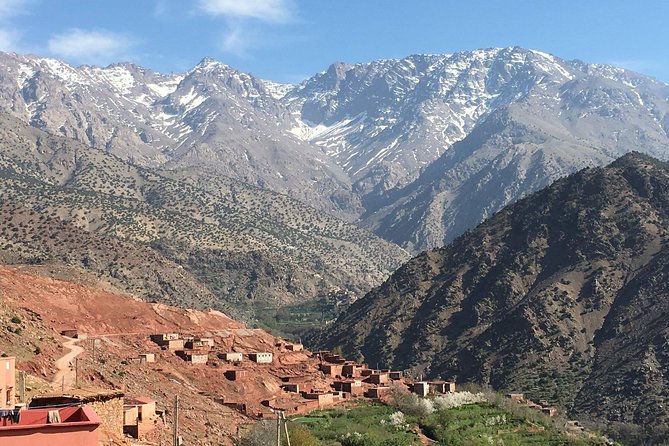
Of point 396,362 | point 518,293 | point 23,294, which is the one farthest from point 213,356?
point 518,293

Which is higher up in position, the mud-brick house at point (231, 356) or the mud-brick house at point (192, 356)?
the mud-brick house at point (231, 356)

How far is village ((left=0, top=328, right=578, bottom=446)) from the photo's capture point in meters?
38.3

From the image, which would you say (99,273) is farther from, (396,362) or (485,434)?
(485,434)

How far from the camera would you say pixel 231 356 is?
316 ft

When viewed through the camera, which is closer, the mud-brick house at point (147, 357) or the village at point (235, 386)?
the village at point (235, 386)

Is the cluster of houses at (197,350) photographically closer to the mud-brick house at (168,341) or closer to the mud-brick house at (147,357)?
the mud-brick house at (168,341)

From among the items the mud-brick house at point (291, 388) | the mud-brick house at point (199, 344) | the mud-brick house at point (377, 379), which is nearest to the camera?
the mud-brick house at point (291, 388)

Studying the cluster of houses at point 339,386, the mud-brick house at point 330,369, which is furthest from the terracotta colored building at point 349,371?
the mud-brick house at point 330,369

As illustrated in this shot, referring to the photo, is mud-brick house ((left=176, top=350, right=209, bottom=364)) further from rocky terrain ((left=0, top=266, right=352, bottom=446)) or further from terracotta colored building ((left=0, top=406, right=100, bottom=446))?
terracotta colored building ((left=0, top=406, right=100, bottom=446))

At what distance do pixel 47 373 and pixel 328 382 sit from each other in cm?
5013

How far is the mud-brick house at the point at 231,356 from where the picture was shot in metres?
95.4

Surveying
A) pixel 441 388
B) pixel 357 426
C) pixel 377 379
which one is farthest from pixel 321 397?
pixel 441 388

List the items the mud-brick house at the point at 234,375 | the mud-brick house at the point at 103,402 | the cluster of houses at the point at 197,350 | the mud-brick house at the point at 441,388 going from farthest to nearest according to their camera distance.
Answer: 1. the mud-brick house at the point at 441,388
2. the cluster of houses at the point at 197,350
3. the mud-brick house at the point at 234,375
4. the mud-brick house at the point at 103,402

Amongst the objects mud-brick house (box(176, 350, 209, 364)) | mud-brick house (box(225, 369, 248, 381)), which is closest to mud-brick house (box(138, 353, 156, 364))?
mud-brick house (box(176, 350, 209, 364))
